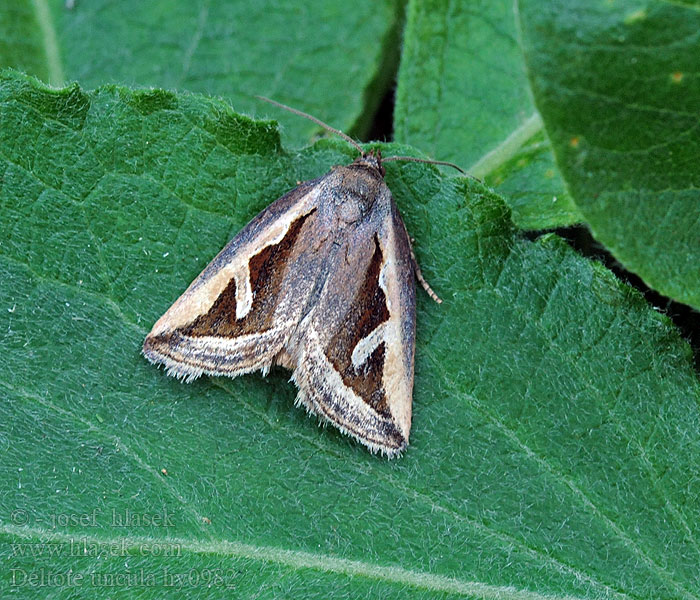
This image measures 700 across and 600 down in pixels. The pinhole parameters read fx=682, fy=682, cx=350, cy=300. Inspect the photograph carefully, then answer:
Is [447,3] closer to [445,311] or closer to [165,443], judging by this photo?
[445,311]

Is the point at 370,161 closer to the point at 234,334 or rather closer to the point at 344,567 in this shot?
the point at 234,334

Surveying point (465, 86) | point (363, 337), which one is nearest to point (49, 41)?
point (465, 86)

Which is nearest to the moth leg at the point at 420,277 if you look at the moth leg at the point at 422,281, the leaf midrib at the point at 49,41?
the moth leg at the point at 422,281

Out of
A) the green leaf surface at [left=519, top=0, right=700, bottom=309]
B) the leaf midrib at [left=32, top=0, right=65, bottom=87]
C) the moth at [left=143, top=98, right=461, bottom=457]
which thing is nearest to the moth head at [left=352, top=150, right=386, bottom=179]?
the moth at [left=143, top=98, right=461, bottom=457]

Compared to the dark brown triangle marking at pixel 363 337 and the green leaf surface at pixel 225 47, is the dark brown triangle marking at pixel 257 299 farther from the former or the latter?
the green leaf surface at pixel 225 47

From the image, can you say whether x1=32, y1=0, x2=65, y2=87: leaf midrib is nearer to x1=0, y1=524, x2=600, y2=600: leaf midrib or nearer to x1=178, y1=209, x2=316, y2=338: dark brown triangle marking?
x1=178, y1=209, x2=316, y2=338: dark brown triangle marking

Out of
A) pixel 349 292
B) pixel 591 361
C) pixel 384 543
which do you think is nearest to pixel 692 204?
pixel 591 361
